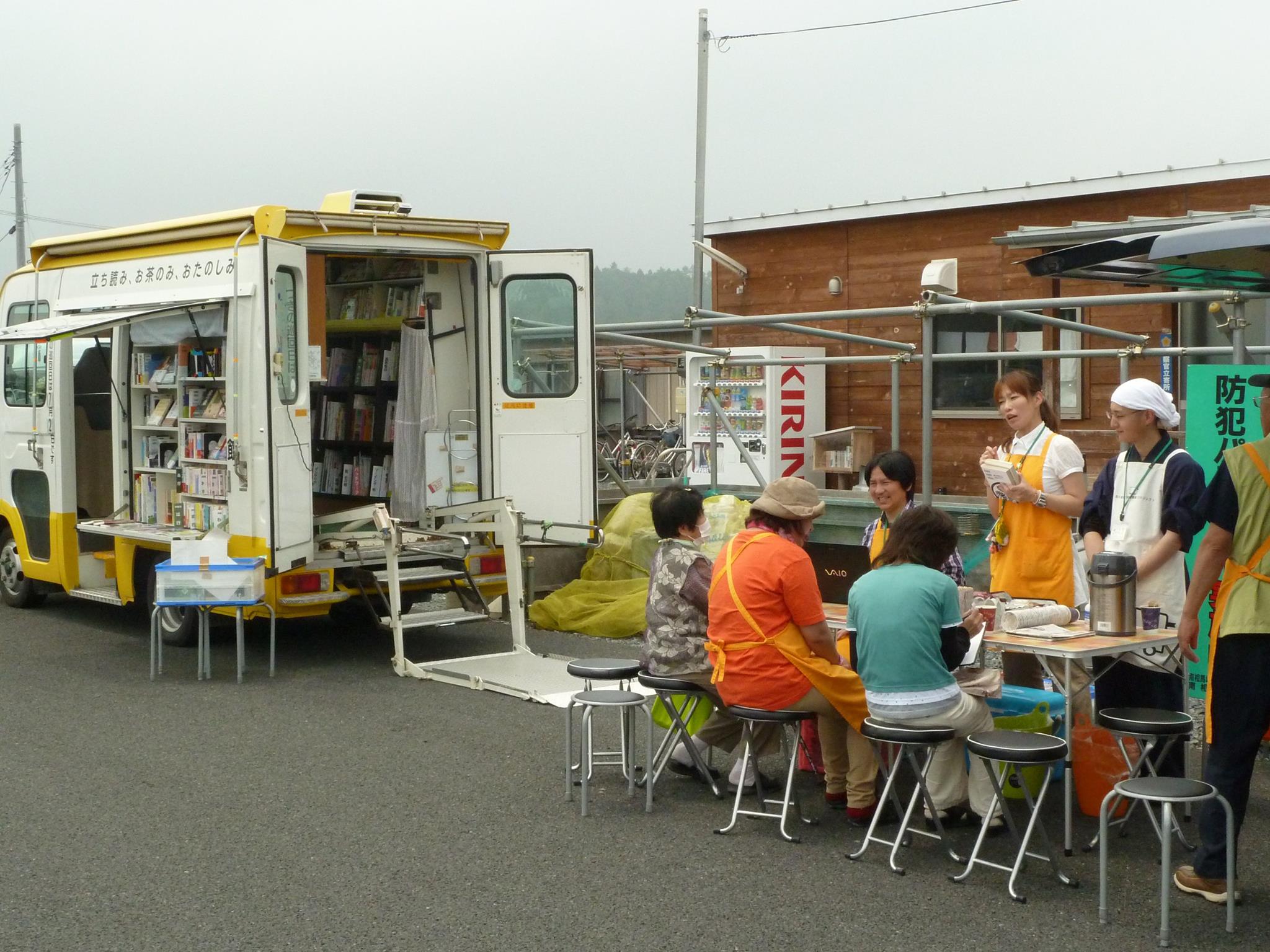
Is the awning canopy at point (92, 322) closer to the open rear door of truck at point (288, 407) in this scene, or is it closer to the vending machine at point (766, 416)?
the open rear door of truck at point (288, 407)

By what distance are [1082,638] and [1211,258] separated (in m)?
1.53

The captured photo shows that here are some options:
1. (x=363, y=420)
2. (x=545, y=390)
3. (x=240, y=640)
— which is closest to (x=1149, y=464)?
(x=545, y=390)

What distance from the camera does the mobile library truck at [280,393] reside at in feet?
27.9

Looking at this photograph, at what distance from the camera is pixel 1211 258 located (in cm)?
533

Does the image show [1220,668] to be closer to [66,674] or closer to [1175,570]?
[1175,570]

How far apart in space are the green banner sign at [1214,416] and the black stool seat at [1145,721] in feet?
3.36

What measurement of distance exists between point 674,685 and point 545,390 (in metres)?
4.15

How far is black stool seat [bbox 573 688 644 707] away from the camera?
221 inches

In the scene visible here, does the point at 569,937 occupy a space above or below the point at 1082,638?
below

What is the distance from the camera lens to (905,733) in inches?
186

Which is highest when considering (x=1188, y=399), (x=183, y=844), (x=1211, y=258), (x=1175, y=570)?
(x=1211, y=258)

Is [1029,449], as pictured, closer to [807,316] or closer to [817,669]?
[817,669]

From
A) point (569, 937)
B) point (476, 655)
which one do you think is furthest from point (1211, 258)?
point (476, 655)

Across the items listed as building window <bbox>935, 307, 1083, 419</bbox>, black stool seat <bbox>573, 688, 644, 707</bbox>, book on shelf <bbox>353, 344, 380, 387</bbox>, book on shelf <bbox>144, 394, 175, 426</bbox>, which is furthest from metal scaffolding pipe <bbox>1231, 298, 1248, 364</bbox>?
building window <bbox>935, 307, 1083, 419</bbox>
